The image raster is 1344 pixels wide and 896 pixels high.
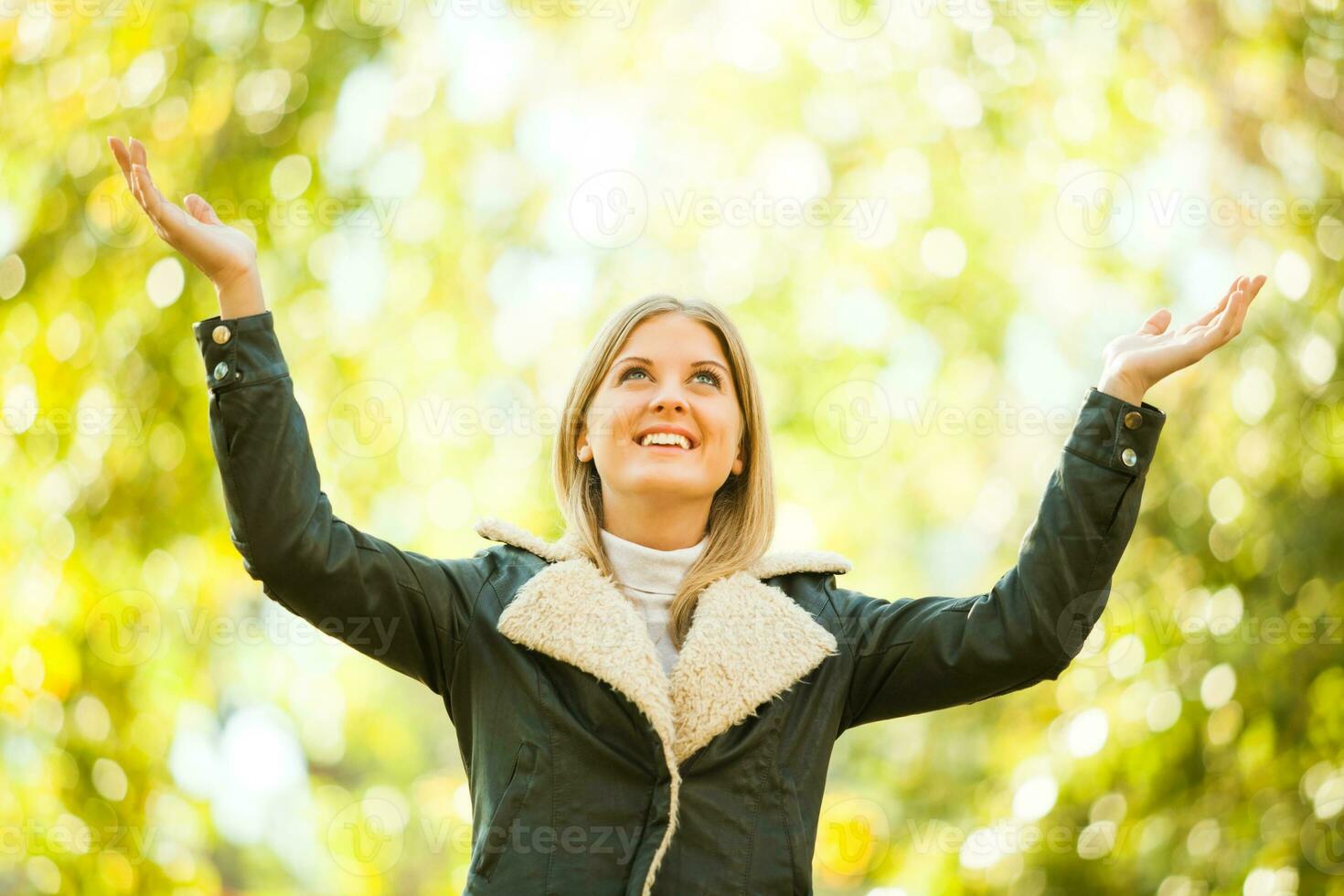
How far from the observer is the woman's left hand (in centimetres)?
126

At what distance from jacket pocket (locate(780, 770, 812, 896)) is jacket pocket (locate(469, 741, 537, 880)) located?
249mm

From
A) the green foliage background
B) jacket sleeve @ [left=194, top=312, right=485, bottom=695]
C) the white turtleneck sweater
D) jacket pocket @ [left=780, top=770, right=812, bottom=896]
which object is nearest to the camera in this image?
jacket sleeve @ [left=194, top=312, right=485, bottom=695]

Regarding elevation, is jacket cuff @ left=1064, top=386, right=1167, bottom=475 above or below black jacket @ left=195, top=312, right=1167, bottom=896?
above

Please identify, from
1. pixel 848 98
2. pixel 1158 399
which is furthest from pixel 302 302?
pixel 1158 399

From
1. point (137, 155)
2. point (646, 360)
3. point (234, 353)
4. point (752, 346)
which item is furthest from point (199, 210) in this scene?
point (752, 346)

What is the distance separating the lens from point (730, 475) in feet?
5.20

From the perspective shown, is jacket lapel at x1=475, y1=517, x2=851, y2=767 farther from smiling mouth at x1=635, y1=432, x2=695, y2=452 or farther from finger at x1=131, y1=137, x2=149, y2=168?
finger at x1=131, y1=137, x2=149, y2=168

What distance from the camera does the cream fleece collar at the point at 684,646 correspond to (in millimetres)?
1258

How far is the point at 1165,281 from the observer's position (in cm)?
272

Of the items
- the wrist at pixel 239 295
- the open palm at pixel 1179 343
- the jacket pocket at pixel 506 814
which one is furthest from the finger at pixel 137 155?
the open palm at pixel 1179 343

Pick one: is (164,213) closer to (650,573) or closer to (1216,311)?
(650,573)

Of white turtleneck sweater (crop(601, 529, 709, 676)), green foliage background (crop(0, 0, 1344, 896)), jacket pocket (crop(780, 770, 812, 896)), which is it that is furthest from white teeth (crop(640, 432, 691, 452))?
green foliage background (crop(0, 0, 1344, 896))

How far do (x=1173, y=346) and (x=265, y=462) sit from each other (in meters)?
0.86

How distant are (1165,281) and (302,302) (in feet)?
5.96
